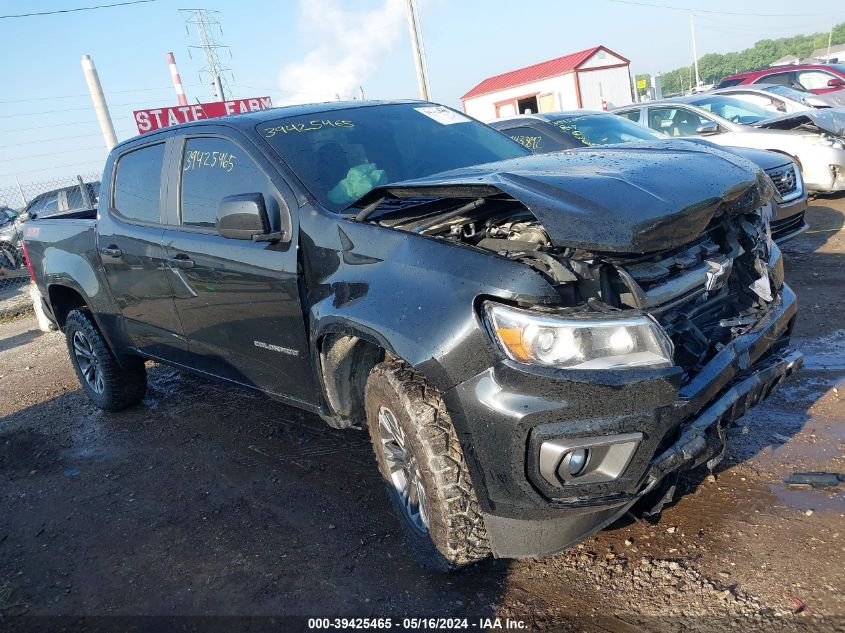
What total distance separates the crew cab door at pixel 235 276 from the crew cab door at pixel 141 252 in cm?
17

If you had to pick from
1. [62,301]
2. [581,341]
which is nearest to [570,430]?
[581,341]

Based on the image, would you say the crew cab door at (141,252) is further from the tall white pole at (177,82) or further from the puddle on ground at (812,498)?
the tall white pole at (177,82)

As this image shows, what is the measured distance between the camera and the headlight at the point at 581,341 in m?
2.18

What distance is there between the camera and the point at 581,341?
2189mm

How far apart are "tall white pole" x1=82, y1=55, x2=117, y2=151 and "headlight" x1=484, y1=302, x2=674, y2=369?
21331 mm

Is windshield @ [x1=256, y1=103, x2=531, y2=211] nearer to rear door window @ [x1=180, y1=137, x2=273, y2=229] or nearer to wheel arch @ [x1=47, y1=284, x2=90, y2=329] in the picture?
rear door window @ [x1=180, y1=137, x2=273, y2=229]

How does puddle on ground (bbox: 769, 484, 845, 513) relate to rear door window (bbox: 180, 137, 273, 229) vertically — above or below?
below

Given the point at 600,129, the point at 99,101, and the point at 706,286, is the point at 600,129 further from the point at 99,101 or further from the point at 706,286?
the point at 99,101

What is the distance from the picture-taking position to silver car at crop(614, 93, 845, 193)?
800 centimetres

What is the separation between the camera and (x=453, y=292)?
234cm

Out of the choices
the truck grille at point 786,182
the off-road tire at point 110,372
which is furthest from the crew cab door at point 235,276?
the truck grille at point 786,182

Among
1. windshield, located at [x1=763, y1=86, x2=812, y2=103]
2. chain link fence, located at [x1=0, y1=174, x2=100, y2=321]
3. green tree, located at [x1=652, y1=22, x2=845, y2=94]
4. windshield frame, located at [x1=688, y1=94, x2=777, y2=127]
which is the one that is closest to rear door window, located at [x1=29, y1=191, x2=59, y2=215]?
chain link fence, located at [x1=0, y1=174, x2=100, y2=321]

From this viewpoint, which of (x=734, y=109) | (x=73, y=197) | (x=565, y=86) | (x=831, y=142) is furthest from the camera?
(x=565, y=86)

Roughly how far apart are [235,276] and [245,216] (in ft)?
1.45
